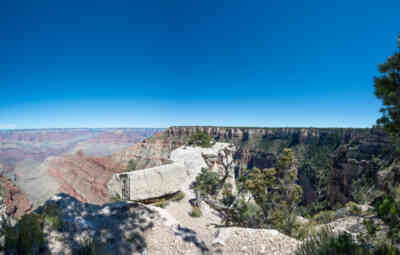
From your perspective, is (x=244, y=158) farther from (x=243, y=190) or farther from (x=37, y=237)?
(x=37, y=237)

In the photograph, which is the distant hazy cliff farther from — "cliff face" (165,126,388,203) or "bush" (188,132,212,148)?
"bush" (188,132,212,148)

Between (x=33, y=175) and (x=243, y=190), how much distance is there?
65.5 ft

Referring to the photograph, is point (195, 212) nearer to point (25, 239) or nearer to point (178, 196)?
point (178, 196)

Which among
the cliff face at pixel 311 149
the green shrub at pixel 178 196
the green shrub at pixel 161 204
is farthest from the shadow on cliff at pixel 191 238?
the cliff face at pixel 311 149

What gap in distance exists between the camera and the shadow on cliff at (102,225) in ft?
17.3

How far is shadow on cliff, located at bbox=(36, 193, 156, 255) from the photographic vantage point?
5.27m

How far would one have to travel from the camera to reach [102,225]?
6543 millimetres

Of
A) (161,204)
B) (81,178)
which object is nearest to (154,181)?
(161,204)

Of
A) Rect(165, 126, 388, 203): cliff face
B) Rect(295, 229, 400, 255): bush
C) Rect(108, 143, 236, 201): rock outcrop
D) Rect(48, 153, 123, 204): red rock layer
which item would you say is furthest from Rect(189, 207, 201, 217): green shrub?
Rect(165, 126, 388, 203): cliff face

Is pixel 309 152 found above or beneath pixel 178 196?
beneath

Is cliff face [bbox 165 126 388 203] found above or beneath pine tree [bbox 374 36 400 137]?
beneath

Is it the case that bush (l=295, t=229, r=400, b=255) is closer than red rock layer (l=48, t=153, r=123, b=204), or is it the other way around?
bush (l=295, t=229, r=400, b=255)

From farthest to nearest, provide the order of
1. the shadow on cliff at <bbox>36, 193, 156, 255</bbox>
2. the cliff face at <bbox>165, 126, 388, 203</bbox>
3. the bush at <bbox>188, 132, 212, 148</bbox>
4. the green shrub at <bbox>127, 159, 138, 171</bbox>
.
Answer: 1. the green shrub at <bbox>127, 159, 138, 171</bbox>
2. the cliff face at <bbox>165, 126, 388, 203</bbox>
3. the bush at <bbox>188, 132, 212, 148</bbox>
4. the shadow on cliff at <bbox>36, 193, 156, 255</bbox>

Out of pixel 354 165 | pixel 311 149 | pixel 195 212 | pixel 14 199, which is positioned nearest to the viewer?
pixel 14 199
